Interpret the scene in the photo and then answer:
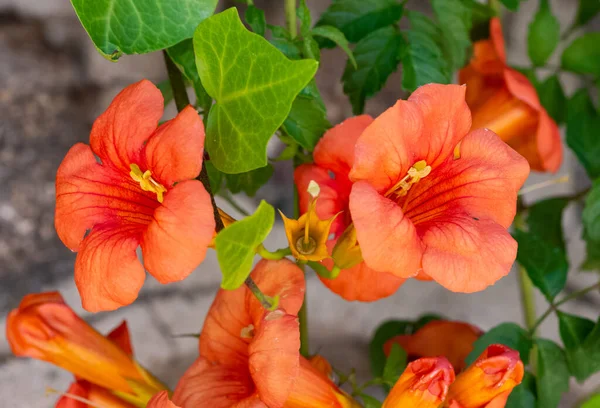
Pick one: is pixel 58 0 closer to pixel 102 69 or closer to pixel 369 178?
pixel 102 69

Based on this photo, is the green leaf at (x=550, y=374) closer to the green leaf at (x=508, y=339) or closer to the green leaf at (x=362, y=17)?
the green leaf at (x=508, y=339)

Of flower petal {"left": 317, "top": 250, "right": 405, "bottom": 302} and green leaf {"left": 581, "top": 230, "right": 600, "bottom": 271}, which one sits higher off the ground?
flower petal {"left": 317, "top": 250, "right": 405, "bottom": 302}

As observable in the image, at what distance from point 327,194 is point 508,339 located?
0.94 ft

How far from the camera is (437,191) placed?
1.60ft

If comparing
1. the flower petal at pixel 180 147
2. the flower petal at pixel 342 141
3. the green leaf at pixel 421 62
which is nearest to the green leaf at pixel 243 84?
the flower petal at pixel 180 147

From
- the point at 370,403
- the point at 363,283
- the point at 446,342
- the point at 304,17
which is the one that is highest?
the point at 304,17

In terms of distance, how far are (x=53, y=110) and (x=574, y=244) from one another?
101 centimetres

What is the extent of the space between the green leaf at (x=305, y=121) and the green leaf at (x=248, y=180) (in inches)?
3.6

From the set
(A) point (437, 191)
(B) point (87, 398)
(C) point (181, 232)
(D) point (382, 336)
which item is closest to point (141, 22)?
(C) point (181, 232)

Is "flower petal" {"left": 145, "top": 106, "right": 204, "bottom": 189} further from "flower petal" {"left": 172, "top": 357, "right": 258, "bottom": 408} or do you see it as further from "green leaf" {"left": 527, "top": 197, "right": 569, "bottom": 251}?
"green leaf" {"left": 527, "top": 197, "right": 569, "bottom": 251}

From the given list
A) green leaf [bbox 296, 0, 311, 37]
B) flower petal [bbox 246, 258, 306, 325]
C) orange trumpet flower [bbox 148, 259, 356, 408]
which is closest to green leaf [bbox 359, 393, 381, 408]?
orange trumpet flower [bbox 148, 259, 356, 408]

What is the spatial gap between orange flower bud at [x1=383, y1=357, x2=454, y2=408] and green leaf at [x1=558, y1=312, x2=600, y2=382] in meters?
0.26

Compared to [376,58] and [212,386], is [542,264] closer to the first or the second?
[376,58]

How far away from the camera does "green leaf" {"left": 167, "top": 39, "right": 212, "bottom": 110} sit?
0.48 m
